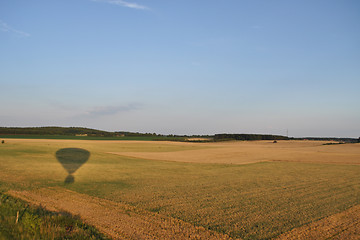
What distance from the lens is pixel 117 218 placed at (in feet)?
25.6

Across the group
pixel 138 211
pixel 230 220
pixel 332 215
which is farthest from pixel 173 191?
pixel 332 215

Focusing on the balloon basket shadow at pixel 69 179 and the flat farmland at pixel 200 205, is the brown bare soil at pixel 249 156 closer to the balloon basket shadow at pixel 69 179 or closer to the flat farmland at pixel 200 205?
the balloon basket shadow at pixel 69 179

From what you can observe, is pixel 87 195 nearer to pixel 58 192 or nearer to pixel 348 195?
pixel 58 192

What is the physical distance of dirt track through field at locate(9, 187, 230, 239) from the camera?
259 inches

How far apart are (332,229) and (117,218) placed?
20.0ft

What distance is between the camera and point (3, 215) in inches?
282

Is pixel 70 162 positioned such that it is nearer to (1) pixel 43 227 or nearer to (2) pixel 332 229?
(1) pixel 43 227

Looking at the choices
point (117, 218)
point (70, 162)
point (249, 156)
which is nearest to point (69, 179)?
point (117, 218)

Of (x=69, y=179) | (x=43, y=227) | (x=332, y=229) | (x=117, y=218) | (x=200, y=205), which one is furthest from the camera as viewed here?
(x=69, y=179)

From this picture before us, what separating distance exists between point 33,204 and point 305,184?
516 inches

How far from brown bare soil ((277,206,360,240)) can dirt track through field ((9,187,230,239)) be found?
201cm

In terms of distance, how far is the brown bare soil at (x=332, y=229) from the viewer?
6.57 metres

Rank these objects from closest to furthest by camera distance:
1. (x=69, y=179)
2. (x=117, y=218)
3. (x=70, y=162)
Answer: (x=117, y=218) < (x=69, y=179) < (x=70, y=162)

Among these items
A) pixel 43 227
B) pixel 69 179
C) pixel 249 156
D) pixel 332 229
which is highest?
pixel 43 227
